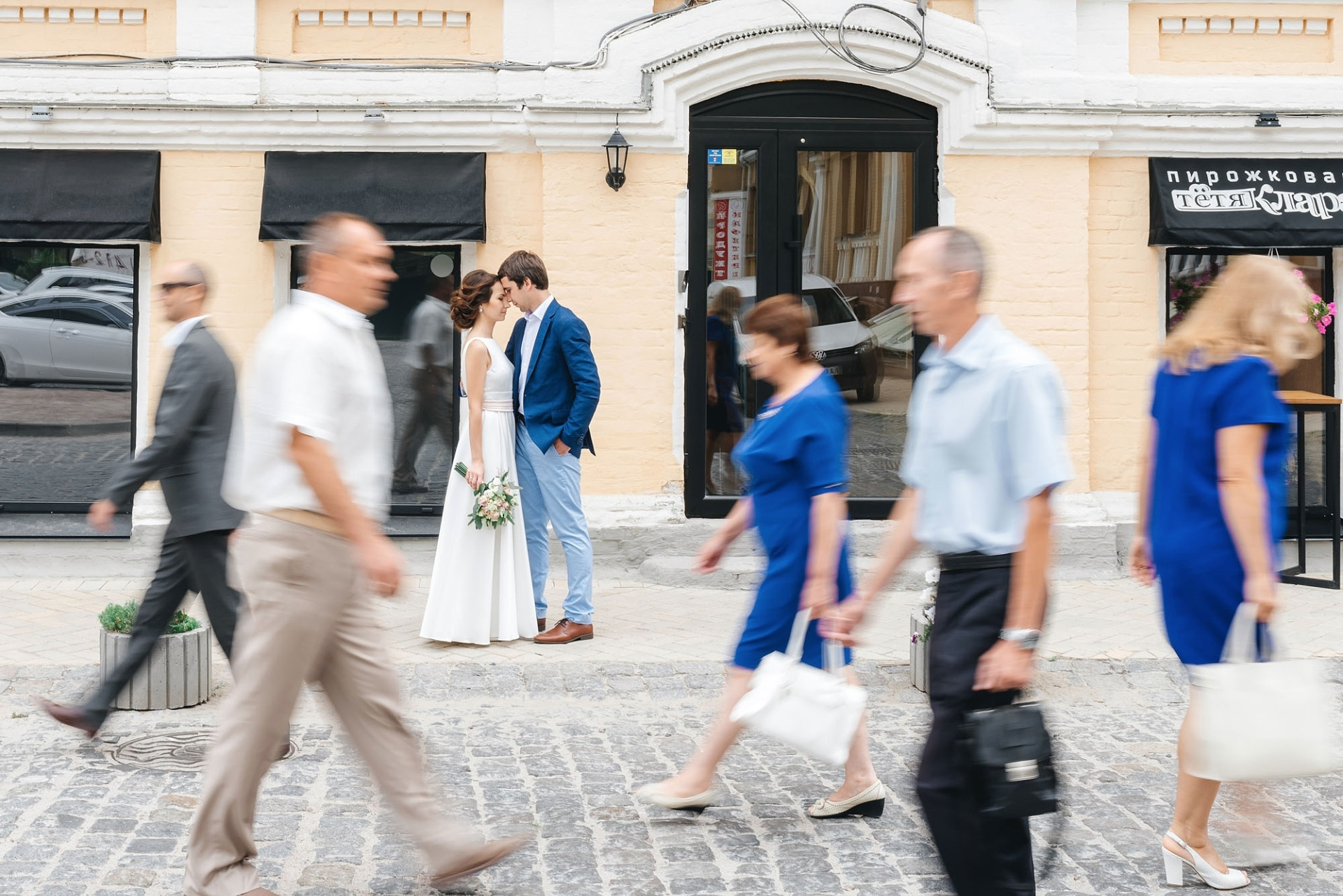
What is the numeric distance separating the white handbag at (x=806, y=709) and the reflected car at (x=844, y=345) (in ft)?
20.2

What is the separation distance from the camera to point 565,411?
25.1 feet

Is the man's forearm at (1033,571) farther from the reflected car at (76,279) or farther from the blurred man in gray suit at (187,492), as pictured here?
the reflected car at (76,279)

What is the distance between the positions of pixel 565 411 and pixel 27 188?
4.46 meters

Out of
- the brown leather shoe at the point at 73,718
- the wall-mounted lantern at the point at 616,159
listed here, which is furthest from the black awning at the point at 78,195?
the brown leather shoe at the point at 73,718

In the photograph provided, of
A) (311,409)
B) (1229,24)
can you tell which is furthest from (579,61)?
(311,409)

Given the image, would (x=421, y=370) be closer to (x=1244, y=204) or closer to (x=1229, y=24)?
(x=1244, y=204)

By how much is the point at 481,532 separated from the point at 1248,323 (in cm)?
442

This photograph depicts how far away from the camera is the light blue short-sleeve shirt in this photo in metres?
3.50

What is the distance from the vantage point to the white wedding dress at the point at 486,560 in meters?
7.49

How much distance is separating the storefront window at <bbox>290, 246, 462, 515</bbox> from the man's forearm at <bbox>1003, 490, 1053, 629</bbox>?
7238mm

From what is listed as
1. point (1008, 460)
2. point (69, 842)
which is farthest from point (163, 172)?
point (1008, 460)

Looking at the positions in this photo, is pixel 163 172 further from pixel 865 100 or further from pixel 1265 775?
pixel 1265 775

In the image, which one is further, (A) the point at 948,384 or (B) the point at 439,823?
(B) the point at 439,823

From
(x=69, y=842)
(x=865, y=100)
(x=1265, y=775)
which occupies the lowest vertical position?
(x=69, y=842)
